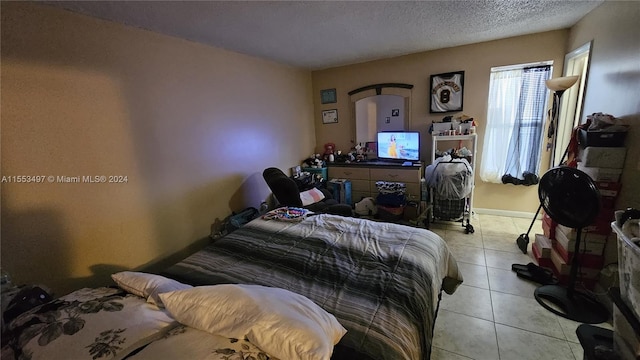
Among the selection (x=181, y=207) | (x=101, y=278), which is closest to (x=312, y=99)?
(x=181, y=207)

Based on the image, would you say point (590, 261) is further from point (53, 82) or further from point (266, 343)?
point (53, 82)

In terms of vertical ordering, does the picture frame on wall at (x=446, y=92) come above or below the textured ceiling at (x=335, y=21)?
below

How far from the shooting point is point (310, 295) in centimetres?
126

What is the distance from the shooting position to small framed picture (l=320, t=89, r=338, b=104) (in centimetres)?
438

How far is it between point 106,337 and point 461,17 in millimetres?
3303

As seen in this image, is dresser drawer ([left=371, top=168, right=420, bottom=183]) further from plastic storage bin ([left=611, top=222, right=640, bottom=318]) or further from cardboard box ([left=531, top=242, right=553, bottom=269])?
plastic storage bin ([left=611, top=222, right=640, bottom=318])

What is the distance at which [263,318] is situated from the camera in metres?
0.87

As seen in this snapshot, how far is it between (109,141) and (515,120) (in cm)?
446

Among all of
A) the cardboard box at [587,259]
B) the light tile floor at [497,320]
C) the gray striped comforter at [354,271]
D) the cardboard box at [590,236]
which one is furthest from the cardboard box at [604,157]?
the gray striped comforter at [354,271]

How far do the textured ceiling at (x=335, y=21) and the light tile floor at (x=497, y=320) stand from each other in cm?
239

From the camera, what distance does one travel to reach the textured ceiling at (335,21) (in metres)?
1.91

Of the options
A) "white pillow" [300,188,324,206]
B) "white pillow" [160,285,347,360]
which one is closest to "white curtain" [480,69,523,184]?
"white pillow" [300,188,324,206]

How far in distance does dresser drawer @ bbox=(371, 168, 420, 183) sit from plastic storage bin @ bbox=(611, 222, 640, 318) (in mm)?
2461

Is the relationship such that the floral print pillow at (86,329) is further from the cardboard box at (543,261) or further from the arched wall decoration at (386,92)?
the arched wall decoration at (386,92)
